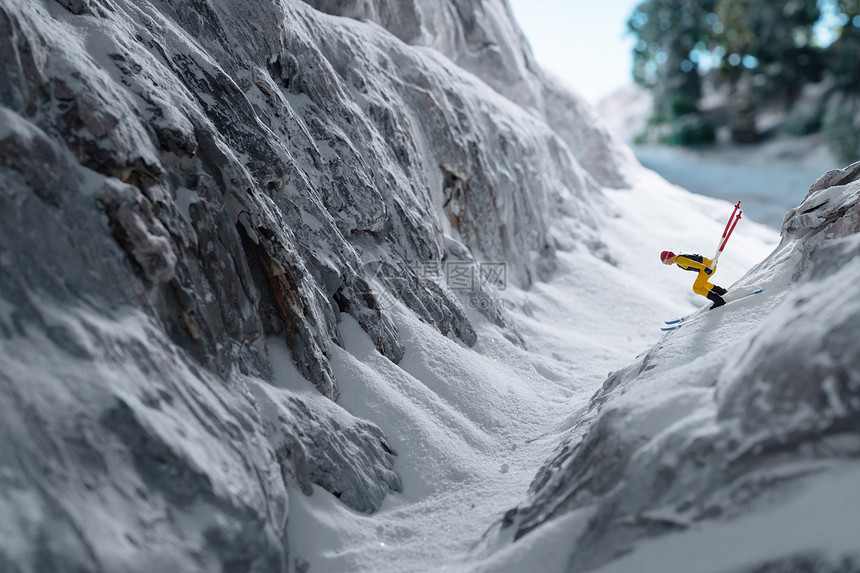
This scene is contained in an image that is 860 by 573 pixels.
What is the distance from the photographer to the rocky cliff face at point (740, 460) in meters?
2.96

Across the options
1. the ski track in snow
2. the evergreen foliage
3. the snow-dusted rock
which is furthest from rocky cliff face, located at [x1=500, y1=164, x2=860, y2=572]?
the evergreen foliage

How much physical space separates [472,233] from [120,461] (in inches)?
303

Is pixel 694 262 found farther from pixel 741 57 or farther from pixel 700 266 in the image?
pixel 741 57

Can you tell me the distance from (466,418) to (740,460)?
3.17 metres

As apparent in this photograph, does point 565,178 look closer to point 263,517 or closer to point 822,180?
point 822,180

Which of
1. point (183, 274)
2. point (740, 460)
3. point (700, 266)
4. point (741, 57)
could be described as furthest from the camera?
point (741, 57)

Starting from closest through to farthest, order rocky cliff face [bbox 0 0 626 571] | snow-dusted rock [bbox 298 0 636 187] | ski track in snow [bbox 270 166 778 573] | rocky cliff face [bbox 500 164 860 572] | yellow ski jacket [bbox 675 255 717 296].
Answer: rocky cliff face [bbox 500 164 860 572]
rocky cliff face [bbox 0 0 626 571]
ski track in snow [bbox 270 166 778 573]
yellow ski jacket [bbox 675 255 717 296]
snow-dusted rock [bbox 298 0 636 187]

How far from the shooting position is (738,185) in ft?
92.4

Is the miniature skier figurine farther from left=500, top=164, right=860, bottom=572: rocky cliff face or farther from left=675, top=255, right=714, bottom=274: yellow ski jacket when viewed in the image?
left=500, top=164, right=860, bottom=572: rocky cliff face

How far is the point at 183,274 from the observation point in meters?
4.28

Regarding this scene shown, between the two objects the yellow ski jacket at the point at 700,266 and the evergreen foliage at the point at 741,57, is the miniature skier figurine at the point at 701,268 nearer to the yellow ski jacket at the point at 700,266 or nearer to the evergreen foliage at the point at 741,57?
the yellow ski jacket at the point at 700,266

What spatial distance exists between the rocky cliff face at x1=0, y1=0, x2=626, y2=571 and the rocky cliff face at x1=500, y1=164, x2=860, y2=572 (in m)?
1.86

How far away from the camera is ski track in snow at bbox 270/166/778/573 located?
4137 millimetres

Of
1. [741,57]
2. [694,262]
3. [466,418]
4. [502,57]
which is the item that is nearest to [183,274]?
[466,418]
